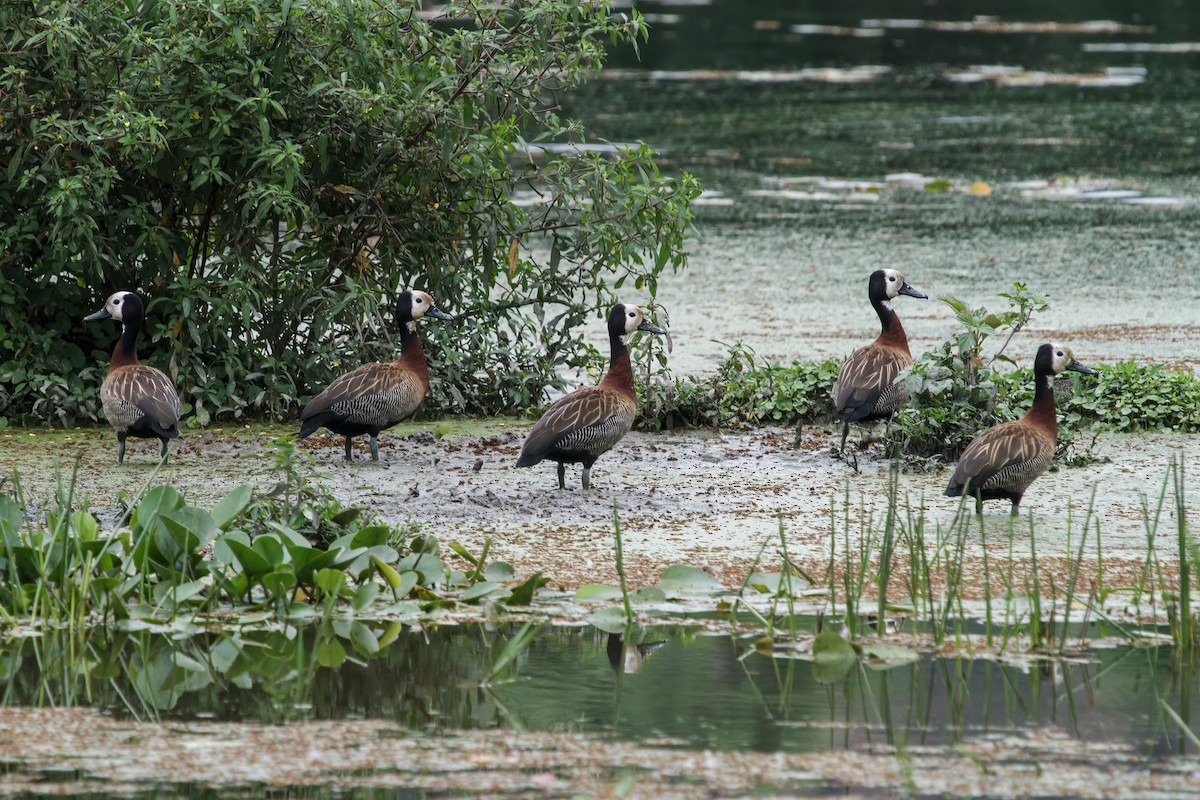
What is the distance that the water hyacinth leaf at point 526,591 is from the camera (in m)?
6.12

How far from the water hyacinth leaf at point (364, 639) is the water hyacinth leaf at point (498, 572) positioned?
56 centimetres

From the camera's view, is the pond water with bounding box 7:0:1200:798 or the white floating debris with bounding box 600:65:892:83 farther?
the white floating debris with bounding box 600:65:892:83

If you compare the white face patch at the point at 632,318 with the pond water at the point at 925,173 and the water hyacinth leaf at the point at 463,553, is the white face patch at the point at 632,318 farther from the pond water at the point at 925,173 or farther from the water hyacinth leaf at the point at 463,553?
the water hyacinth leaf at the point at 463,553

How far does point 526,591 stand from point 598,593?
0.86 feet

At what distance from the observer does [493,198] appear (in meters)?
9.88

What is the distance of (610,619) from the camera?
5988 mm

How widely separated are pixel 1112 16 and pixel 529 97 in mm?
28326

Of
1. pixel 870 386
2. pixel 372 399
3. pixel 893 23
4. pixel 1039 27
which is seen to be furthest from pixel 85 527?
pixel 893 23

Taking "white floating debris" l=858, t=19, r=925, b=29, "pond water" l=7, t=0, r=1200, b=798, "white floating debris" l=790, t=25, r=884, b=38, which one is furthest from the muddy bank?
"white floating debris" l=858, t=19, r=925, b=29

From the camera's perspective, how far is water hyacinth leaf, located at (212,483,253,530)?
6.36 metres

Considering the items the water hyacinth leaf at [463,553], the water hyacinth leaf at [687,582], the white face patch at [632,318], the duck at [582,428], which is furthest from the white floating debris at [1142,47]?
the water hyacinth leaf at [463,553]

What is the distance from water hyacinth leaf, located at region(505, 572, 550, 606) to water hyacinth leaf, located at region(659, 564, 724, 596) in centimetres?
44

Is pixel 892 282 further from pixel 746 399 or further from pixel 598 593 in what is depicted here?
pixel 598 593

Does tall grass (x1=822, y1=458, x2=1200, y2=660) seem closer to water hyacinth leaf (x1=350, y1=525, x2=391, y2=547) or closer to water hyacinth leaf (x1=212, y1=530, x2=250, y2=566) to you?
water hyacinth leaf (x1=350, y1=525, x2=391, y2=547)
